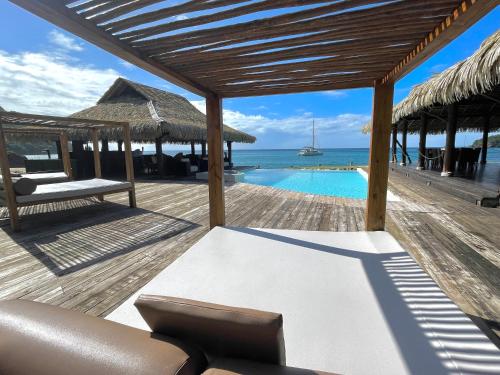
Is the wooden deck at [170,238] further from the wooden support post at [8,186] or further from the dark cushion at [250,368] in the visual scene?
the dark cushion at [250,368]

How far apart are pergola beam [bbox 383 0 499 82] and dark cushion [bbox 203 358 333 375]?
1846 millimetres

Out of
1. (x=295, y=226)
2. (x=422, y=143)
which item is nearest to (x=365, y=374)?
(x=295, y=226)

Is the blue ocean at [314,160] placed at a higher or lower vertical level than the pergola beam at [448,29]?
lower

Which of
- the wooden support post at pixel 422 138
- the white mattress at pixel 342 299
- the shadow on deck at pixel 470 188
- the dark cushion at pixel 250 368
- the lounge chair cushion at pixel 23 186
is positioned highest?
the wooden support post at pixel 422 138

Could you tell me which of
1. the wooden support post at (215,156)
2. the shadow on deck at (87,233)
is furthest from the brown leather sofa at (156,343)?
the wooden support post at (215,156)

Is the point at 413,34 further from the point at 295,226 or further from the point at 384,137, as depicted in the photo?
the point at 295,226

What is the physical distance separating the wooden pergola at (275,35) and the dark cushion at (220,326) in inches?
60.8

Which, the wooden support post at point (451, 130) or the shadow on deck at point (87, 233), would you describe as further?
the wooden support post at point (451, 130)

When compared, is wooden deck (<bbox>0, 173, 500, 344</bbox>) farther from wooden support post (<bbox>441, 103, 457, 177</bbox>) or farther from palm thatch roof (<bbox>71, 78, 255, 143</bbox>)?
palm thatch roof (<bbox>71, 78, 255, 143</bbox>)

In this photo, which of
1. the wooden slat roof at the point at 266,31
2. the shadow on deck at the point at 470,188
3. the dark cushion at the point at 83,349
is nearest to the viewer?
the dark cushion at the point at 83,349

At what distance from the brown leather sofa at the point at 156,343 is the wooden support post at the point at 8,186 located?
394cm

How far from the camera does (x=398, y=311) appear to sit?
1587 millimetres

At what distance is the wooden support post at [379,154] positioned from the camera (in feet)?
8.93

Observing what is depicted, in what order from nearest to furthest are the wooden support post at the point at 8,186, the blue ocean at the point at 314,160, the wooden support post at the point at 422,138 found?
the wooden support post at the point at 8,186 → the wooden support post at the point at 422,138 → the blue ocean at the point at 314,160
